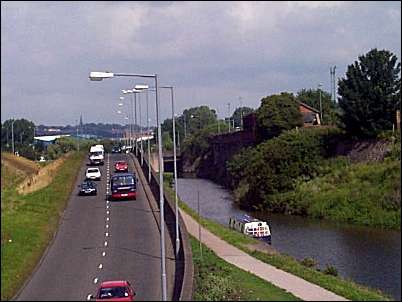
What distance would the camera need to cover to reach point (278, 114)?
93562 millimetres

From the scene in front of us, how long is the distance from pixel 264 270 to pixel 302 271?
4.75 feet

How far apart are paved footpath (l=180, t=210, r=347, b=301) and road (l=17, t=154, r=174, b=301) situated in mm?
3154

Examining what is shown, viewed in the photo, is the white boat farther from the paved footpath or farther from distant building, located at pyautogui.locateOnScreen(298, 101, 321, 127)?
distant building, located at pyautogui.locateOnScreen(298, 101, 321, 127)

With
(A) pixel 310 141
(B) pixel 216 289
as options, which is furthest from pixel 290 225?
(B) pixel 216 289

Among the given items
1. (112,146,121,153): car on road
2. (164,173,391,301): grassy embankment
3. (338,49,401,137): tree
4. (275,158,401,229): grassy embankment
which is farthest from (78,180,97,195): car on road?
(112,146,121,153): car on road

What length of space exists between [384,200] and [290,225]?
36945 millimetres

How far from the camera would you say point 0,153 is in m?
12.1

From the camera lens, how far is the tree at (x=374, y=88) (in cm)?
3186

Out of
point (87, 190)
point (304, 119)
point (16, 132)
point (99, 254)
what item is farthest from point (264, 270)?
point (304, 119)

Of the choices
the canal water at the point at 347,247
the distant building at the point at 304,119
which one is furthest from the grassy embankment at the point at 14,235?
the distant building at the point at 304,119

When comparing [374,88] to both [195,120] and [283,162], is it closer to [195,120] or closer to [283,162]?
[283,162]

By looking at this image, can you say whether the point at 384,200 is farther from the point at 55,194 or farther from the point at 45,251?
the point at 55,194

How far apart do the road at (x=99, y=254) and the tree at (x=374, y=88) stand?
393 inches

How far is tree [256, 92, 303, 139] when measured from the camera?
93375mm
